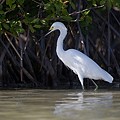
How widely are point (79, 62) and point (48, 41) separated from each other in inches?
40.0

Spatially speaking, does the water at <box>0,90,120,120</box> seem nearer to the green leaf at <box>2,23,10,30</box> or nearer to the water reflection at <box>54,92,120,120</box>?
the water reflection at <box>54,92,120,120</box>

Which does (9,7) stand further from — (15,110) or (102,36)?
(15,110)

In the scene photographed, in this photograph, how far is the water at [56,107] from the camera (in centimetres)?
534

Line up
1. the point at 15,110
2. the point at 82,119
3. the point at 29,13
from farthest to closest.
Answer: the point at 29,13 → the point at 15,110 → the point at 82,119

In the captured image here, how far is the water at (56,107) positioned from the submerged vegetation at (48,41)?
182cm

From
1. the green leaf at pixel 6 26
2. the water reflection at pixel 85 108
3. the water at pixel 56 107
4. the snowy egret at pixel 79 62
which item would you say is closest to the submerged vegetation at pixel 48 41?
the green leaf at pixel 6 26

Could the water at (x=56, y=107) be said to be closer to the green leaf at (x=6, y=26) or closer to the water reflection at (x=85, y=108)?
the water reflection at (x=85, y=108)

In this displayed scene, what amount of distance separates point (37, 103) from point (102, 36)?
16.9ft

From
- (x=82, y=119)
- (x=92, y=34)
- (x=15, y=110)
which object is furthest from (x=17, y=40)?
(x=82, y=119)

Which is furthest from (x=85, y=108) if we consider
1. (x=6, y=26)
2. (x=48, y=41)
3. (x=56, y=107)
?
(x=48, y=41)

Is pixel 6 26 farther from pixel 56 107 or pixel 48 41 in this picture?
pixel 56 107

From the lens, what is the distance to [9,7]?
9266 millimetres

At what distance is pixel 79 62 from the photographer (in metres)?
10.1

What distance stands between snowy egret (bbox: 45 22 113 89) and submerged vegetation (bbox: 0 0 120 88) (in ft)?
0.97
